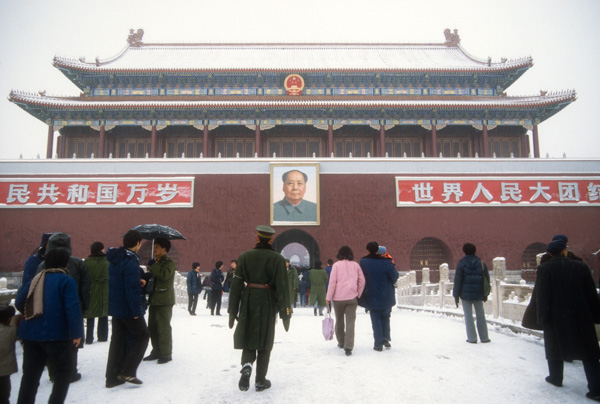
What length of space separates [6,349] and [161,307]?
1733 mm

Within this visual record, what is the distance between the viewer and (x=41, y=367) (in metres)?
3.18

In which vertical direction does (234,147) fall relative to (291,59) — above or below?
below

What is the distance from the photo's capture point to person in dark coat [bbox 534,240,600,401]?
369cm

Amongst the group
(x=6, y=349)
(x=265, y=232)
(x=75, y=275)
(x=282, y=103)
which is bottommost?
(x=6, y=349)

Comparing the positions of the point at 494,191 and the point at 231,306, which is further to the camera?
the point at 494,191

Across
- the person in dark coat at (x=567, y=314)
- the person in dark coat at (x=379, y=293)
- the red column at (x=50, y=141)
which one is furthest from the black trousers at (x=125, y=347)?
the red column at (x=50, y=141)

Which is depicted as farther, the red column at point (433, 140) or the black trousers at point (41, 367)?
the red column at point (433, 140)

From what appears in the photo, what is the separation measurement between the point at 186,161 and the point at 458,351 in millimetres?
13474

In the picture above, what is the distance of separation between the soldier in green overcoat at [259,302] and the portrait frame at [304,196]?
12.4 metres

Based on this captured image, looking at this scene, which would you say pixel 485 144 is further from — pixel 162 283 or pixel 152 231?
pixel 162 283

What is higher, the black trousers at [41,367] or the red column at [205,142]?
the red column at [205,142]

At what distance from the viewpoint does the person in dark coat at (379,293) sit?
17.6 ft

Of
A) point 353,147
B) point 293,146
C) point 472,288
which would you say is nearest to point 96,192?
point 293,146

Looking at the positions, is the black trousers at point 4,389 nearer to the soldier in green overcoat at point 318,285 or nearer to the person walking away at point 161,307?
the person walking away at point 161,307
